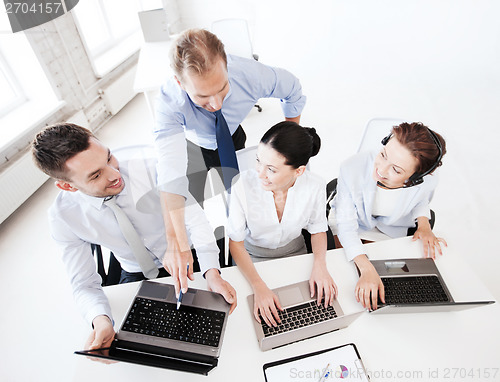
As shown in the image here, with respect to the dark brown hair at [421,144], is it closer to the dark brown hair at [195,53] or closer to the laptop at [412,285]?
the laptop at [412,285]

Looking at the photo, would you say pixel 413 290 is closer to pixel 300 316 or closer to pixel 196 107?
pixel 300 316

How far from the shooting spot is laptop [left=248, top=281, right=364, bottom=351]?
93 cm

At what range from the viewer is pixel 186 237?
1.27m

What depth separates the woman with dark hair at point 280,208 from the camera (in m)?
1.14

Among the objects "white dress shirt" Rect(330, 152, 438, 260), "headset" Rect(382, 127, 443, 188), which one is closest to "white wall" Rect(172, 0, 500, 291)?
"white dress shirt" Rect(330, 152, 438, 260)

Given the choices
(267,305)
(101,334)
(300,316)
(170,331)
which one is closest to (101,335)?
(101,334)

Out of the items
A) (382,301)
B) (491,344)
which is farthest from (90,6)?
(491,344)

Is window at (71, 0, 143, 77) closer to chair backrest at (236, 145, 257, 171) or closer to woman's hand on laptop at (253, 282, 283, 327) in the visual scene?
chair backrest at (236, 145, 257, 171)

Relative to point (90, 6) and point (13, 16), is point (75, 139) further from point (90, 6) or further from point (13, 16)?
point (90, 6)

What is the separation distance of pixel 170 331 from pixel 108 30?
13.1 feet

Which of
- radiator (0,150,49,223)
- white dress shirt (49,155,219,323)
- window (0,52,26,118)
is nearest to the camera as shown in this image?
white dress shirt (49,155,219,323)

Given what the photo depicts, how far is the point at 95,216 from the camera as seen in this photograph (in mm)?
1182

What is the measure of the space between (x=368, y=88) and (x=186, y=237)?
3.47 metres

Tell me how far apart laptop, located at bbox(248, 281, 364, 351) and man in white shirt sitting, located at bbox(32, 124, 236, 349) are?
0.17m
